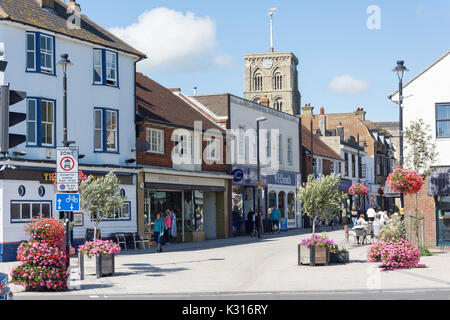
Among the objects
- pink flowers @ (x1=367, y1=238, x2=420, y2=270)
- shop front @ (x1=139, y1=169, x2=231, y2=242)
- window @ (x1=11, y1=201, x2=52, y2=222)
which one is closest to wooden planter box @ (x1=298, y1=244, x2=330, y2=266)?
pink flowers @ (x1=367, y1=238, x2=420, y2=270)

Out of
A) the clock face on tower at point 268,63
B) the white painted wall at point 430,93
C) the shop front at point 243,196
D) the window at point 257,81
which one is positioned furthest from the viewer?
the window at point 257,81

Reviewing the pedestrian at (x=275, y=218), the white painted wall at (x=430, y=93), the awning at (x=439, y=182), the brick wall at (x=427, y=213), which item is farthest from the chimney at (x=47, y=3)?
the pedestrian at (x=275, y=218)

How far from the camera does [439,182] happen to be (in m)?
24.6

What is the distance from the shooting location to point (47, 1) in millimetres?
27406

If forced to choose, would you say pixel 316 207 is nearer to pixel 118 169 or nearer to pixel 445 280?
pixel 445 280

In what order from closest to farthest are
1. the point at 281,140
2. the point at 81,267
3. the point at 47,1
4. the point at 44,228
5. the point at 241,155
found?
the point at 44,228 → the point at 81,267 → the point at 47,1 → the point at 241,155 → the point at 281,140

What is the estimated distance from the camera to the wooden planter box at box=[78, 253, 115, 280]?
698 inches

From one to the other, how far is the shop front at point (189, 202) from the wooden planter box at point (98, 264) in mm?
11220

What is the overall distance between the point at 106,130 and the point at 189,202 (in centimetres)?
797

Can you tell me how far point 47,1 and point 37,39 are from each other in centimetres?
325

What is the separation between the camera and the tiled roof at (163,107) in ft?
104

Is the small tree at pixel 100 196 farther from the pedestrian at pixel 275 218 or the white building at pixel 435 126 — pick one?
the pedestrian at pixel 275 218
